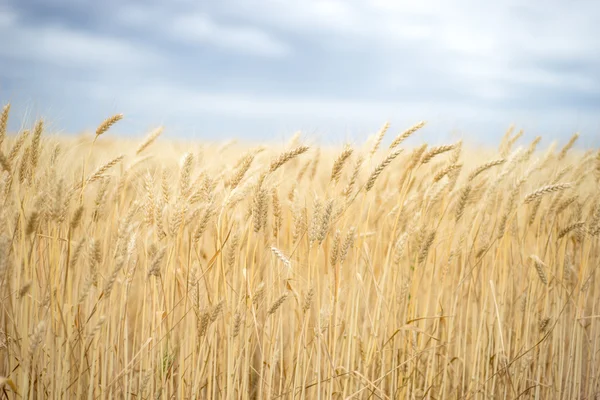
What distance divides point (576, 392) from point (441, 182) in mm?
1432

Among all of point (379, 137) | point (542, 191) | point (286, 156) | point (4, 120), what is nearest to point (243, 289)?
point (286, 156)

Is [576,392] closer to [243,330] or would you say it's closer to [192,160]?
[243,330]

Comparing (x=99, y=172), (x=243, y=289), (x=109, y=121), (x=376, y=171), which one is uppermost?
(x=109, y=121)

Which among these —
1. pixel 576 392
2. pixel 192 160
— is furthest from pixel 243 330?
pixel 576 392

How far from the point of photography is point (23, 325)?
5.24ft

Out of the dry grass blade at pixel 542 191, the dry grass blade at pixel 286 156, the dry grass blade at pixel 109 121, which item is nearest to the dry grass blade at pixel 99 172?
the dry grass blade at pixel 109 121

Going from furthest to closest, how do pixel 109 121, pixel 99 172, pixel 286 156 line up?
pixel 109 121
pixel 99 172
pixel 286 156

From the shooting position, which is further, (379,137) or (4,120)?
(379,137)

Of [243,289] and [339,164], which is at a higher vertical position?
[339,164]

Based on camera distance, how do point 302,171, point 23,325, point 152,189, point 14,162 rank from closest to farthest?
point 23,325, point 152,189, point 14,162, point 302,171

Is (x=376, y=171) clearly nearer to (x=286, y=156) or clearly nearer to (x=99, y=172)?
(x=286, y=156)

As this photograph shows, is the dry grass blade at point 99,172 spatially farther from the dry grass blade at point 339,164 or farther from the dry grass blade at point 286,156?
the dry grass blade at point 339,164

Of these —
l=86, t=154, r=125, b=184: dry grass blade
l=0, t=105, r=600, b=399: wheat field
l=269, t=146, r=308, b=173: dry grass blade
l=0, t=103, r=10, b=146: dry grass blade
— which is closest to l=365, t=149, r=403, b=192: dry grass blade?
l=0, t=105, r=600, b=399: wheat field

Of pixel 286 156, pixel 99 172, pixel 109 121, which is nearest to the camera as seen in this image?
pixel 286 156
